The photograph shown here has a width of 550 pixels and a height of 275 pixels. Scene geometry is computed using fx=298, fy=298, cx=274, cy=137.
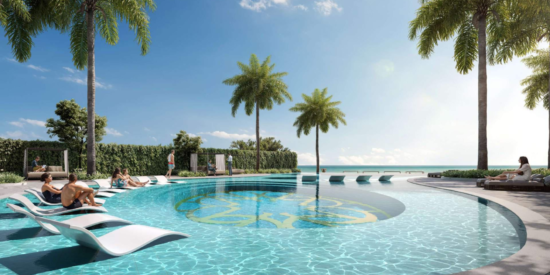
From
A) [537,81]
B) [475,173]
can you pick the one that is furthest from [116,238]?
[537,81]

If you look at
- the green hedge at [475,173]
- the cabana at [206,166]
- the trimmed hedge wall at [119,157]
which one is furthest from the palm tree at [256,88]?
the green hedge at [475,173]

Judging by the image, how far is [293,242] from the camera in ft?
17.9

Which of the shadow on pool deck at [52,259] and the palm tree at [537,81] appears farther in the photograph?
the palm tree at [537,81]

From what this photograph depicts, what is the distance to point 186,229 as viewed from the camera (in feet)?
21.1

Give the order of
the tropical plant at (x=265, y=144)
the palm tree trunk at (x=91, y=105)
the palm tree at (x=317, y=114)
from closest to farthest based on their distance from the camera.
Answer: the palm tree trunk at (x=91, y=105)
the palm tree at (x=317, y=114)
the tropical plant at (x=265, y=144)

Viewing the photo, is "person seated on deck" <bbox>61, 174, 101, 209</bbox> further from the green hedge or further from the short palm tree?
the green hedge

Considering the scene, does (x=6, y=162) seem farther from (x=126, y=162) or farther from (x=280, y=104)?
(x=280, y=104)

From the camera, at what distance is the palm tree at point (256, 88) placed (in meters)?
31.9

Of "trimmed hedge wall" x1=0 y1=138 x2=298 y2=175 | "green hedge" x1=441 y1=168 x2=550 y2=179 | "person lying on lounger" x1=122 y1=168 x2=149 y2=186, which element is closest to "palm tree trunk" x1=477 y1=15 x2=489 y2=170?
"green hedge" x1=441 y1=168 x2=550 y2=179

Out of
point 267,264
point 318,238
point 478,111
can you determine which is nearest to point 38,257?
point 267,264

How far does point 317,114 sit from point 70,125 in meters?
25.3

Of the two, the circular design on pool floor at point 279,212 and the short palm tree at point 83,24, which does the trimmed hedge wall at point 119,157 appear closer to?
the short palm tree at point 83,24

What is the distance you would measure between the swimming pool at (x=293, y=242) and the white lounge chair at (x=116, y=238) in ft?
0.74

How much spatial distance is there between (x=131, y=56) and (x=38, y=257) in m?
27.7
